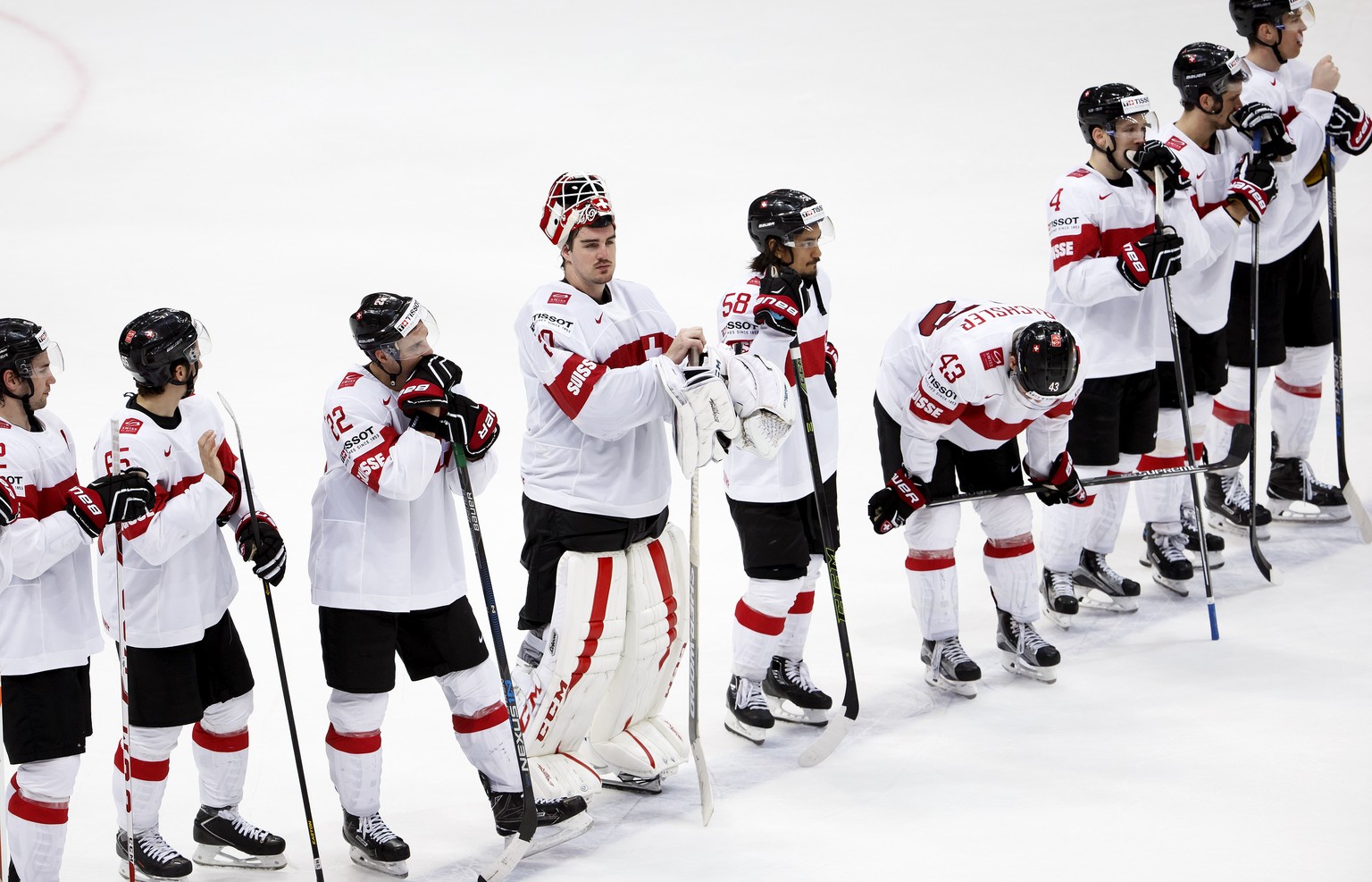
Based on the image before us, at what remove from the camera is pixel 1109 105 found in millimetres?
4883

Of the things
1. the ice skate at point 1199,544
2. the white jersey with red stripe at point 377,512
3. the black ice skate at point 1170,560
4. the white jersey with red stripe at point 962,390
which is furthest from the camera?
the ice skate at point 1199,544

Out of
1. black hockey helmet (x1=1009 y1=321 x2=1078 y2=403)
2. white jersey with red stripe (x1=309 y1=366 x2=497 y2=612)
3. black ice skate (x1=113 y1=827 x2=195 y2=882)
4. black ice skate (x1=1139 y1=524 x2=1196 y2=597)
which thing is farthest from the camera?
black ice skate (x1=1139 y1=524 x2=1196 y2=597)

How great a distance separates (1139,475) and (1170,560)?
50cm

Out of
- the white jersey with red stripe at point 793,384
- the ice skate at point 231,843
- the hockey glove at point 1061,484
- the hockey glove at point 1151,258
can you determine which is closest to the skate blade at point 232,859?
the ice skate at point 231,843

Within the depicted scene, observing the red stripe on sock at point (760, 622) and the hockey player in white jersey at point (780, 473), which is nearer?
the hockey player in white jersey at point (780, 473)

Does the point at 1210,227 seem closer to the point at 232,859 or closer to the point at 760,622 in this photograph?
the point at 760,622

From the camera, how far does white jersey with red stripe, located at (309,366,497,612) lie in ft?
11.3

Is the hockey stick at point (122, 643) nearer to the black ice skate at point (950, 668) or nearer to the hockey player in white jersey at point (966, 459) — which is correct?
the hockey player in white jersey at point (966, 459)

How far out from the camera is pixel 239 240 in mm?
8938

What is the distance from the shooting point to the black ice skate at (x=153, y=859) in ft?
11.7

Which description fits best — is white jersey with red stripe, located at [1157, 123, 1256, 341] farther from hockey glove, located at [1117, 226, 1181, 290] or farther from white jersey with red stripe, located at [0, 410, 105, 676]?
white jersey with red stripe, located at [0, 410, 105, 676]

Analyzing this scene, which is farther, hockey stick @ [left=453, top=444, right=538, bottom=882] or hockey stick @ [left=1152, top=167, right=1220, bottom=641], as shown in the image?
hockey stick @ [left=1152, top=167, right=1220, bottom=641]

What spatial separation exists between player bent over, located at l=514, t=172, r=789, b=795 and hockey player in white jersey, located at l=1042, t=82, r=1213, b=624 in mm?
1583

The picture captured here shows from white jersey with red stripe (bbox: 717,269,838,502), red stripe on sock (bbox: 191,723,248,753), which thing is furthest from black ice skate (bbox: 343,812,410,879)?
white jersey with red stripe (bbox: 717,269,838,502)
